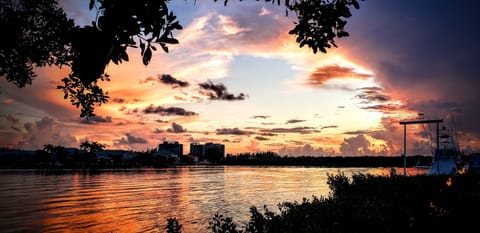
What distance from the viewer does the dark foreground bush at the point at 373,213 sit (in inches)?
418

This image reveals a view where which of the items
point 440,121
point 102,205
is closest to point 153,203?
point 102,205

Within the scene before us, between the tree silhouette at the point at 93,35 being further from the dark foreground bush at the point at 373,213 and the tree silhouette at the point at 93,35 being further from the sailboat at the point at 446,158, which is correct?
the sailboat at the point at 446,158

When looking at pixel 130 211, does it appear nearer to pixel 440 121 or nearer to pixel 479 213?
pixel 479 213

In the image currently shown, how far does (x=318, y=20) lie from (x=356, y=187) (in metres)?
25.0

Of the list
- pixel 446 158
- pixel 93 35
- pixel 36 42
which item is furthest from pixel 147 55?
pixel 446 158

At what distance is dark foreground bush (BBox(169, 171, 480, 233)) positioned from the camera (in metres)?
10.6

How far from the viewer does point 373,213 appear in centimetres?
1288

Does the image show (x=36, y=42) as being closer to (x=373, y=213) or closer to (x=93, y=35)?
(x=93, y=35)

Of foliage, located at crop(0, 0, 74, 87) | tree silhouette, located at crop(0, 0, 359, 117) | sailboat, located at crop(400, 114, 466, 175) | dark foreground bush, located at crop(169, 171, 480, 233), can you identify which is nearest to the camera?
tree silhouette, located at crop(0, 0, 359, 117)

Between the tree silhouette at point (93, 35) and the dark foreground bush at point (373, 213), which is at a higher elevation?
the tree silhouette at point (93, 35)

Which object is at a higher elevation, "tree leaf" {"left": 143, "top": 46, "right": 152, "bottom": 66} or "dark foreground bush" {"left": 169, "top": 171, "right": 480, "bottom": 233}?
"tree leaf" {"left": 143, "top": 46, "right": 152, "bottom": 66}

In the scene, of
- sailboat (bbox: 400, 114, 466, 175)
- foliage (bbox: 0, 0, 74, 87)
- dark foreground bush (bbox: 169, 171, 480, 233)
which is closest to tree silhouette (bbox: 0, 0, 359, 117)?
foliage (bbox: 0, 0, 74, 87)

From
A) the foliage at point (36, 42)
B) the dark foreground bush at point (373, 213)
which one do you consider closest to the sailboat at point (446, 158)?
the dark foreground bush at point (373, 213)

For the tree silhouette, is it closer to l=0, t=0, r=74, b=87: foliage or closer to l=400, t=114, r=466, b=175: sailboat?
l=0, t=0, r=74, b=87: foliage
